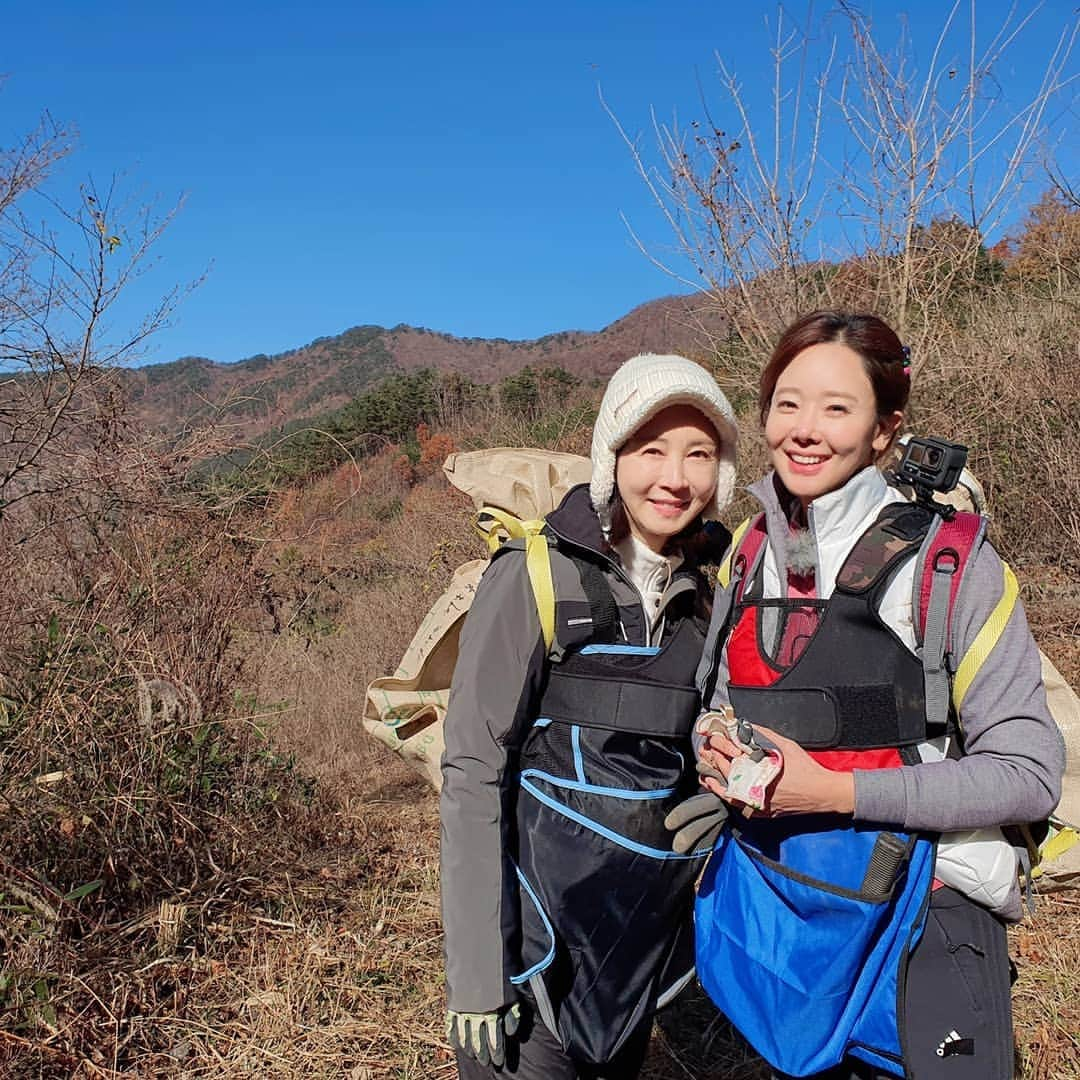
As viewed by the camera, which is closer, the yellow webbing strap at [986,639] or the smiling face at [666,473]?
the yellow webbing strap at [986,639]

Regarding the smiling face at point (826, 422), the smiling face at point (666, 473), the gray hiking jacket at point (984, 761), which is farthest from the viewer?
the smiling face at point (666, 473)

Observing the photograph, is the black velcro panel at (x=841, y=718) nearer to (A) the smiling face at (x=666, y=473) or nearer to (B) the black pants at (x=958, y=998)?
(B) the black pants at (x=958, y=998)

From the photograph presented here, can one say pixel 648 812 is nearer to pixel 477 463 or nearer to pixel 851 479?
pixel 851 479

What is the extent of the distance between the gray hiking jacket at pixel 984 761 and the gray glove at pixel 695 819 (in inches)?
12.3

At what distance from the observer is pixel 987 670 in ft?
4.01

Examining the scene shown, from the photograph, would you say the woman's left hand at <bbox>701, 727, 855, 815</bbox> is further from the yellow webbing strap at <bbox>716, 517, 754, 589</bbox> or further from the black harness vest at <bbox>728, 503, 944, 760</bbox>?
the yellow webbing strap at <bbox>716, 517, 754, 589</bbox>

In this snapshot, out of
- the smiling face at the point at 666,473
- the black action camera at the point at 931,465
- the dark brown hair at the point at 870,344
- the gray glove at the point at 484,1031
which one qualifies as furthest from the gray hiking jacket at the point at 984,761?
the gray glove at the point at 484,1031

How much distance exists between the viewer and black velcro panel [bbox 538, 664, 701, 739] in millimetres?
1531

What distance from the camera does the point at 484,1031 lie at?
4.79ft

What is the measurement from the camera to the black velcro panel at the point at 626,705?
60.3 inches

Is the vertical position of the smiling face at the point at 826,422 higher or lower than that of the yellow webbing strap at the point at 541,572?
higher

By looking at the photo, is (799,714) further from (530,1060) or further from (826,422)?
(530,1060)

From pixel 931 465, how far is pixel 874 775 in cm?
51

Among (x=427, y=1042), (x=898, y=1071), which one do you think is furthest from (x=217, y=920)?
(x=898, y=1071)
